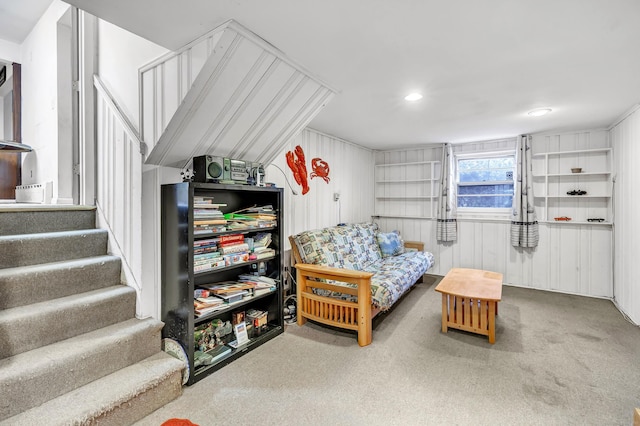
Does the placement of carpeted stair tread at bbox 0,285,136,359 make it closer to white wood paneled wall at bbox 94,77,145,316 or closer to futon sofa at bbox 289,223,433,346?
white wood paneled wall at bbox 94,77,145,316

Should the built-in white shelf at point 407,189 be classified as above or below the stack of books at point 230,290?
above

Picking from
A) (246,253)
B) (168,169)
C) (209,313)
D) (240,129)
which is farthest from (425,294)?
(168,169)

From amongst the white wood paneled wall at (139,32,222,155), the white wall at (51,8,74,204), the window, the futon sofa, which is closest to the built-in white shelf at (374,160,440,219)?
the window

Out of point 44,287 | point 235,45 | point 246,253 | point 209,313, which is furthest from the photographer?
point 246,253

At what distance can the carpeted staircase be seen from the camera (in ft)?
4.63

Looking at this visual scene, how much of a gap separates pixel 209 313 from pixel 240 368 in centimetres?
46

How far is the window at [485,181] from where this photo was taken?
14.2ft

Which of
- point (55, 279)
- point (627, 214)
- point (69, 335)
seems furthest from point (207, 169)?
point (627, 214)

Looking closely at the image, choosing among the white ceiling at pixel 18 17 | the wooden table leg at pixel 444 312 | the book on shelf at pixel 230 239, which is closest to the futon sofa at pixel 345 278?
the wooden table leg at pixel 444 312

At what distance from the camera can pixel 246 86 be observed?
191cm

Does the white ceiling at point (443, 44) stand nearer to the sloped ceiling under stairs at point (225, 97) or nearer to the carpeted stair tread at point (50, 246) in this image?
the sloped ceiling under stairs at point (225, 97)

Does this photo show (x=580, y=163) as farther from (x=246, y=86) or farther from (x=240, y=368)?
(x=240, y=368)

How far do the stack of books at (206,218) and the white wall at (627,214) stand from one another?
12.7 ft

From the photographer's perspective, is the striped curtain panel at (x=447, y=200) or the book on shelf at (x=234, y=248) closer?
the book on shelf at (x=234, y=248)
